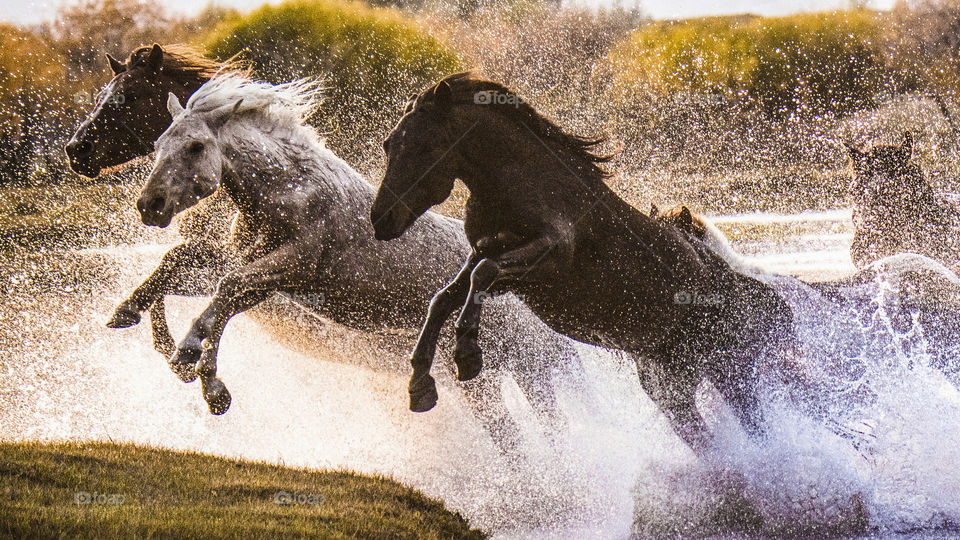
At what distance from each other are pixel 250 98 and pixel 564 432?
263cm

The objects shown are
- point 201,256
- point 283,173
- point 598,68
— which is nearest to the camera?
point 283,173

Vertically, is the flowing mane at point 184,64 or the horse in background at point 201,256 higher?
the flowing mane at point 184,64

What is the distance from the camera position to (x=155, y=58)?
5.71 metres

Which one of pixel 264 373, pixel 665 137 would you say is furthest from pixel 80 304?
pixel 665 137

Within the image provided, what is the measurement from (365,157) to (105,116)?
309 inches

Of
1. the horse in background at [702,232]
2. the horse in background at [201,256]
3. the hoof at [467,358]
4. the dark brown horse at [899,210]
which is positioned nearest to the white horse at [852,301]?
the horse in background at [702,232]

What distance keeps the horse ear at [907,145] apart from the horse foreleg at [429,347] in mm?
3126

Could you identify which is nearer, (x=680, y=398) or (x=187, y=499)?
(x=187, y=499)

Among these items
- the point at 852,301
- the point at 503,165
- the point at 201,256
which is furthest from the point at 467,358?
the point at 852,301

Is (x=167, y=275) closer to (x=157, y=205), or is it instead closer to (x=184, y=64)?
(x=157, y=205)

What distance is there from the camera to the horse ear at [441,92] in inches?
167

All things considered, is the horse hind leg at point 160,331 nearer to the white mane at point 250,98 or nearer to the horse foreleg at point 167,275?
the horse foreleg at point 167,275

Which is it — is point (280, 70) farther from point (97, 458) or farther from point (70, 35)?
point (97, 458)

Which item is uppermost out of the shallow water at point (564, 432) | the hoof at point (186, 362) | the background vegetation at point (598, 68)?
the hoof at point (186, 362)
